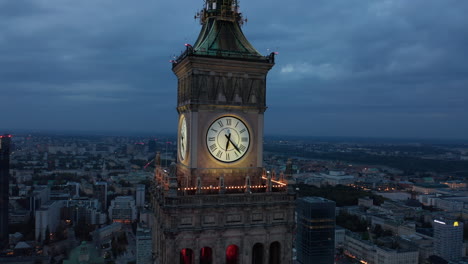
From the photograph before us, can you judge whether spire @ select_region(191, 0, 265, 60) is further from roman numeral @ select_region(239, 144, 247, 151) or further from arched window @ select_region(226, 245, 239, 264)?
arched window @ select_region(226, 245, 239, 264)

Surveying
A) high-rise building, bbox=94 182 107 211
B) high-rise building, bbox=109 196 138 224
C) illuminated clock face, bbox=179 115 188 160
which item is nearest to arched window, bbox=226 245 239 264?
illuminated clock face, bbox=179 115 188 160

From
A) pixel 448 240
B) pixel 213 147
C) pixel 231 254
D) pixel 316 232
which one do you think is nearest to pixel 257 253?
pixel 231 254

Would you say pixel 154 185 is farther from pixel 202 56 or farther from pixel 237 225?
pixel 202 56

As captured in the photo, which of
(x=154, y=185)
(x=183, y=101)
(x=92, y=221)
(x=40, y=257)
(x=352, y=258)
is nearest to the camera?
(x=183, y=101)

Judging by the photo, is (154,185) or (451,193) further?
(451,193)

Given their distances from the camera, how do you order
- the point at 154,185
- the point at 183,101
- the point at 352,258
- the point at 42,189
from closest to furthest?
the point at 183,101 → the point at 154,185 → the point at 352,258 → the point at 42,189

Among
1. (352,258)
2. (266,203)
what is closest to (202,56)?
(266,203)

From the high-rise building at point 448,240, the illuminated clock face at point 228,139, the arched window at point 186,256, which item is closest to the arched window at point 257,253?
the arched window at point 186,256

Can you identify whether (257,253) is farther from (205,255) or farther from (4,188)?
(4,188)
